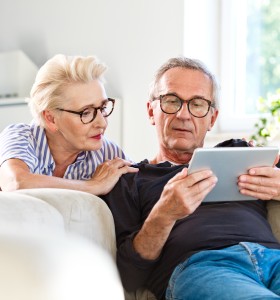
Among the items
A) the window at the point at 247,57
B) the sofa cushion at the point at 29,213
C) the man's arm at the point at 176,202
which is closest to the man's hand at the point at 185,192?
the man's arm at the point at 176,202

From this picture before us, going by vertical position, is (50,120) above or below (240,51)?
below

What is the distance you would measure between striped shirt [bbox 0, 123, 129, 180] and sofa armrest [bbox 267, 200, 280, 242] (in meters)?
0.52

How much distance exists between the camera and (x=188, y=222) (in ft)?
5.53

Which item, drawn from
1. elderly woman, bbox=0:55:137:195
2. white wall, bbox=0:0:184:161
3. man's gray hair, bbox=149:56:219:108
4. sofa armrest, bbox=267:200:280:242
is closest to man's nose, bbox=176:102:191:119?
man's gray hair, bbox=149:56:219:108

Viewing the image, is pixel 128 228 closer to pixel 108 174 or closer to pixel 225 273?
pixel 108 174

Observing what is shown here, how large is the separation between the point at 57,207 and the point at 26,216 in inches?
8.0

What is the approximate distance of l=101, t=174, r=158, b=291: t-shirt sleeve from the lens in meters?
1.59

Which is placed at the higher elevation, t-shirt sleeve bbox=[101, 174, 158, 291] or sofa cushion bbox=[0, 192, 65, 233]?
sofa cushion bbox=[0, 192, 65, 233]

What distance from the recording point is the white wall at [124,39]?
350 centimetres

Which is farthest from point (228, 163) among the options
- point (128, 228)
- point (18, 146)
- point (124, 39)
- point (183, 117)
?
point (124, 39)

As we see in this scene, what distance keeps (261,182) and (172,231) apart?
0.28m

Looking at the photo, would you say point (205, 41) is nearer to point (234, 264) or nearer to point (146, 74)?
point (146, 74)

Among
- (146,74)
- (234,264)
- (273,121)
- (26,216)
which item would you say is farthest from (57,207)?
(146,74)

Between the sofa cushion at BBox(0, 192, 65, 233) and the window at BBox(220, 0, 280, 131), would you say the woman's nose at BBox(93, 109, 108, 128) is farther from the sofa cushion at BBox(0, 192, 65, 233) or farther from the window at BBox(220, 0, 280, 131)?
the window at BBox(220, 0, 280, 131)
